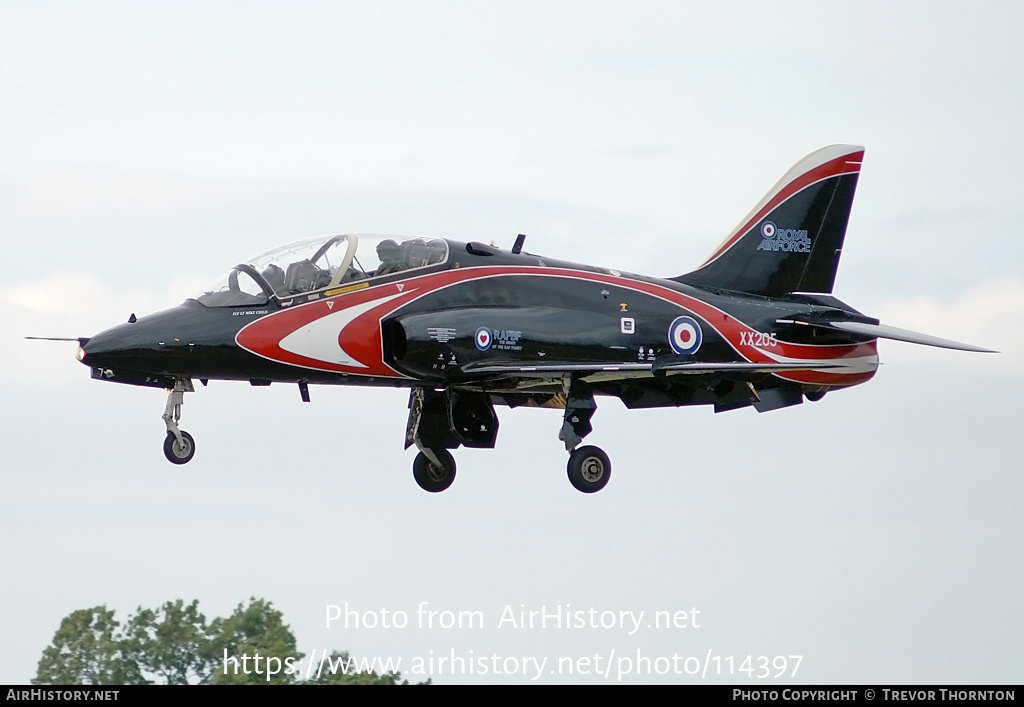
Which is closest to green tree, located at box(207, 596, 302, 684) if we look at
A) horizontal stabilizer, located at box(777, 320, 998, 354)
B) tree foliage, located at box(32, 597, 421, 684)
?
tree foliage, located at box(32, 597, 421, 684)

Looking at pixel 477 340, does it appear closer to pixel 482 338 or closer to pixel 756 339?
pixel 482 338

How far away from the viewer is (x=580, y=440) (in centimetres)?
2317

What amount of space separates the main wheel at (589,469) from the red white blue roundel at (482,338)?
1985 mm

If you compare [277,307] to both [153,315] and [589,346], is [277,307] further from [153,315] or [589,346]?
[589,346]

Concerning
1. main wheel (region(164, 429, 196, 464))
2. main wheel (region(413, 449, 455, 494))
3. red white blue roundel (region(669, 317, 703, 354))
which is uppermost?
red white blue roundel (region(669, 317, 703, 354))

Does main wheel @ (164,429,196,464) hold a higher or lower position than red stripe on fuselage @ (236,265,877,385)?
lower

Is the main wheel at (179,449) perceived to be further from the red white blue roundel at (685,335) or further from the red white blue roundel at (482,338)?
the red white blue roundel at (685,335)

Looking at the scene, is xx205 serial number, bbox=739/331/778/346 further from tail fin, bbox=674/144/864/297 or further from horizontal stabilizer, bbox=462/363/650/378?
horizontal stabilizer, bbox=462/363/650/378

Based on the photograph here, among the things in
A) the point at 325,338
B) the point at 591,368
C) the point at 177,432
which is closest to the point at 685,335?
the point at 591,368

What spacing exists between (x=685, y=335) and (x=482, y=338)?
3143 mm

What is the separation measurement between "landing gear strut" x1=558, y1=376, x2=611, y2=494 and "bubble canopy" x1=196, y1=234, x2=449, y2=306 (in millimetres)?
2671

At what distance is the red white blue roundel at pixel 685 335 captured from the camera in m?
23.8

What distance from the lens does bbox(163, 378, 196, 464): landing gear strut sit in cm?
2175

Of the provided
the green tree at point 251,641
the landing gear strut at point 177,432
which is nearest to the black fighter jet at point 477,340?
the landing gear strut at point 177,432
